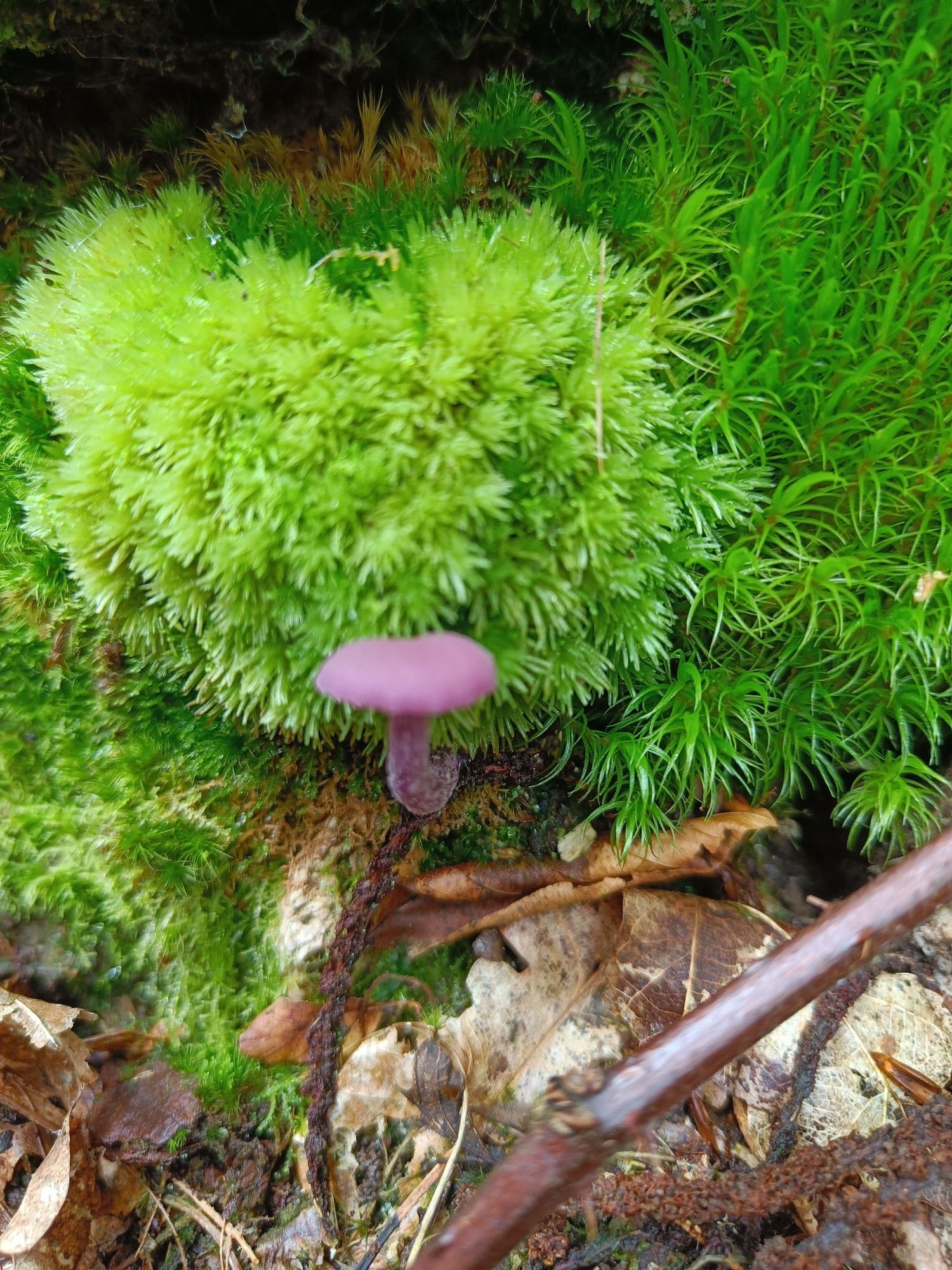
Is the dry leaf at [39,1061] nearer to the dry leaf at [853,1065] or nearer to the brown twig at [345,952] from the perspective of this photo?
the brown twig at [345,952]

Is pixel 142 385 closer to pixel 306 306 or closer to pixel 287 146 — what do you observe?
pixel 306 306

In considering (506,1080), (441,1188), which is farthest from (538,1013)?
(441,1188)

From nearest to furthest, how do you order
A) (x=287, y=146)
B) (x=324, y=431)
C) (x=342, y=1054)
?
(x=324, y=431)
(x=342, y=1054)
(x=287, y=146)

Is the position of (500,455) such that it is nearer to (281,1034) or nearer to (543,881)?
(543,881)

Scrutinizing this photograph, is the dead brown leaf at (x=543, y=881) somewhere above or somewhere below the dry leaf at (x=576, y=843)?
below

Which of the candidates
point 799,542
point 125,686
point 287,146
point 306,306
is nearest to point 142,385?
point 306,306

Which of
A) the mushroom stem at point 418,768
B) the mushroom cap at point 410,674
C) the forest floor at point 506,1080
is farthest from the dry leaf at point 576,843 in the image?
the mushroom cap at point 410,674

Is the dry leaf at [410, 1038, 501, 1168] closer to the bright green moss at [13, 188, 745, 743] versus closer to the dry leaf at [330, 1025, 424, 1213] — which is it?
the dry leaf at [330, 1025, 424, 1213]

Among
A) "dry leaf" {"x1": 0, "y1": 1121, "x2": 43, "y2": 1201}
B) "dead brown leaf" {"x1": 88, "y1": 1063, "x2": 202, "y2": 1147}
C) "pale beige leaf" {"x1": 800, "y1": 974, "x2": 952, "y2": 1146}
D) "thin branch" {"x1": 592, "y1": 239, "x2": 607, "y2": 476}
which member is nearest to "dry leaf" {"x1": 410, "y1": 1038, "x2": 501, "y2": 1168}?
"dead brown leaf" {"x1": 88, "y1": 1063, "x2": 202, "y2": 1147}
